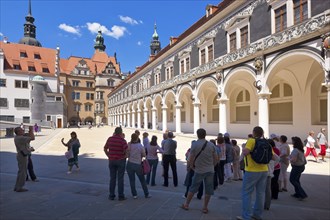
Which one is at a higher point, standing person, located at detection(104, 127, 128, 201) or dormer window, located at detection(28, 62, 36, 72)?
dormer window, located at detection(28, 62, 36, 72)

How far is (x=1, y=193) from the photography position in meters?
5.76

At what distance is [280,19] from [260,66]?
2955 mm

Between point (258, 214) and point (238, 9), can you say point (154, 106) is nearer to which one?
point (238, 9)

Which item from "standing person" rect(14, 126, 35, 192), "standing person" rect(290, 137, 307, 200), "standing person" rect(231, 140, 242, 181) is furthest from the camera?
"standing person" rect(231, 140, 242, 181)

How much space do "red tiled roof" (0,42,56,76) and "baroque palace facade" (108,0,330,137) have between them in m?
35.9

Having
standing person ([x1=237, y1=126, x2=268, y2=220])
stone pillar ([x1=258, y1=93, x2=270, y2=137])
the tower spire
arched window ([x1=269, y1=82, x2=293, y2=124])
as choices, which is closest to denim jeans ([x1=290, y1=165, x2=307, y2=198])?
standing person ([x1=237, y1=126, x2=268, y2=220])

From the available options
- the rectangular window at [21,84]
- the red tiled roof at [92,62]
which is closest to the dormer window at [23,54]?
the rectangular window at [21,84]

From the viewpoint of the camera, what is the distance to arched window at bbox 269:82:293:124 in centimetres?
1730

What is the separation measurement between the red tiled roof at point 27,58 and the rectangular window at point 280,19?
48478 millimetres

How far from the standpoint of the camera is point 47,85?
159 ft

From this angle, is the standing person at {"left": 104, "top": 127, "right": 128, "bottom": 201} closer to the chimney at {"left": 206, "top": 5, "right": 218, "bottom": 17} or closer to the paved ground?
the paved ground

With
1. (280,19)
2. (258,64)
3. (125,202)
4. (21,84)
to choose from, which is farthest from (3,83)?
(125,202)

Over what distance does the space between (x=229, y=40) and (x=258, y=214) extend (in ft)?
51.5

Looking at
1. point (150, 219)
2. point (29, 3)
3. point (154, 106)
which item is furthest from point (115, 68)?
point (150, 219)
